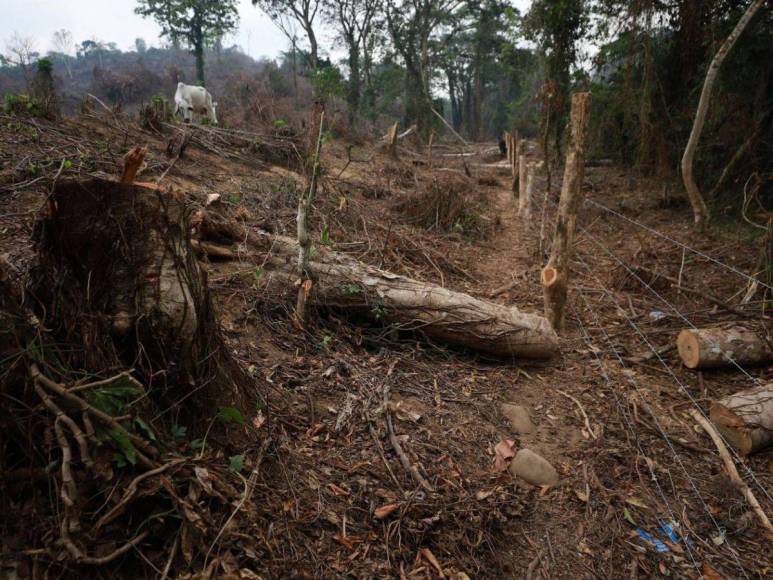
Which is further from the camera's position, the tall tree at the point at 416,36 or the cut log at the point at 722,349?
the tall tree at the point at 416,36

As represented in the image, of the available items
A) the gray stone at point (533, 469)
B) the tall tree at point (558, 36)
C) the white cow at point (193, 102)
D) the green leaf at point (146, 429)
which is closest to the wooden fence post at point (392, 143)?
the tall tree at point (558, 36)

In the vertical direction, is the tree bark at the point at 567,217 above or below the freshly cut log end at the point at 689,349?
above

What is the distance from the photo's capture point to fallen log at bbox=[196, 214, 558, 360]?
12.2 ft

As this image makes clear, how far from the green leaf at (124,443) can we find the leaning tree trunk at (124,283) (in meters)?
0.29

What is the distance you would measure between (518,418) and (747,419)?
148cm

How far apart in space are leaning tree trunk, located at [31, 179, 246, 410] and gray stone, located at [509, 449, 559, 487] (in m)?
1.92

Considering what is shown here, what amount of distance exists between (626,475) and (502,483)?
0.86 meters

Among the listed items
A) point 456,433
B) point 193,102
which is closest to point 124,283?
point 456,433

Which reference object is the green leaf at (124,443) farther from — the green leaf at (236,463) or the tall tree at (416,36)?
the tall tree at (416,36)

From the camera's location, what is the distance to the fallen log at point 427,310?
3.71 meters

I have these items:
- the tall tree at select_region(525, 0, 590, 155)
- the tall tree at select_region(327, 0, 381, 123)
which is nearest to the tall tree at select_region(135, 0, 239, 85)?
the tall tree at select_region(327, 0, 381, 123)

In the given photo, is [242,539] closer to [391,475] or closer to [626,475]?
[391,475]

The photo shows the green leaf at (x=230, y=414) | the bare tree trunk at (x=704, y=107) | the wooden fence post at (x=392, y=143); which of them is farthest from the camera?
the wooden fence post at (x=392, y=143)

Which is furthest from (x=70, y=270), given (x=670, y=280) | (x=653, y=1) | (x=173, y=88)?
(x=173, y=88)
